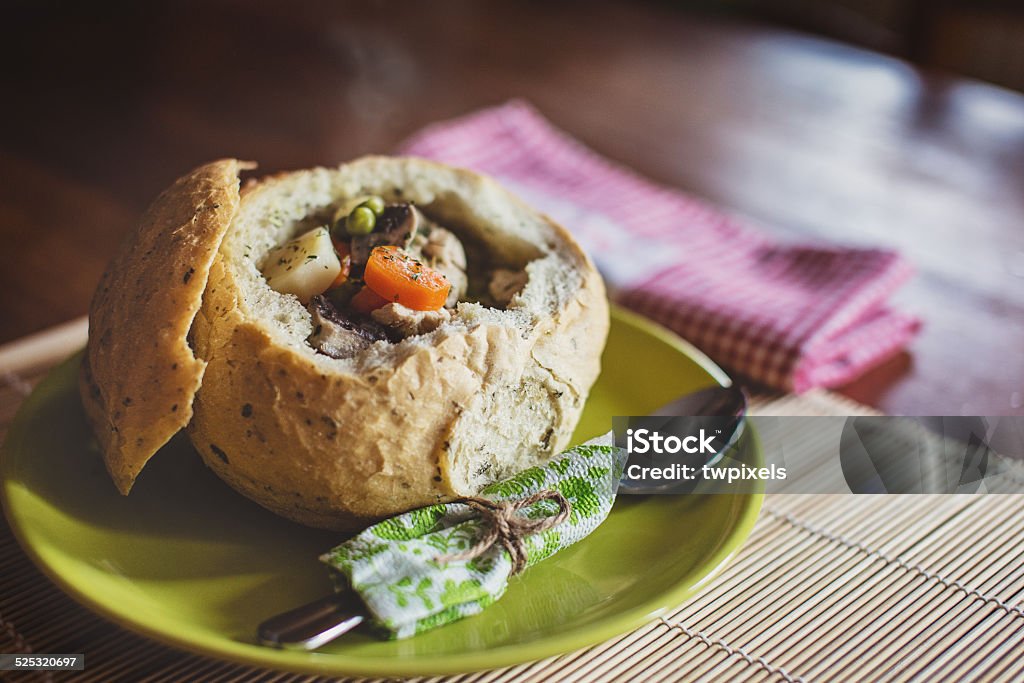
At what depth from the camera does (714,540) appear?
1.41 metres

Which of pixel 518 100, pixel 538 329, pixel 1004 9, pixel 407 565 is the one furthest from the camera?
pixel 1004 9

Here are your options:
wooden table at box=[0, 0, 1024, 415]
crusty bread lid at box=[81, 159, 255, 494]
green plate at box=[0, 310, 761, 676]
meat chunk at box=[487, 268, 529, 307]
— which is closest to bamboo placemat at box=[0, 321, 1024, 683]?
green plate at box=[0, 310, 761, 676]

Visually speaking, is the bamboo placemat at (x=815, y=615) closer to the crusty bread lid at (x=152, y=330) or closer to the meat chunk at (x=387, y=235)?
the crusty bread lid at (x=152, y=330)

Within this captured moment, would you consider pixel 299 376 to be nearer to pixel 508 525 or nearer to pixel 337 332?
pixel 337 332

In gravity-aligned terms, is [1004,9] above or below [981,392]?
above

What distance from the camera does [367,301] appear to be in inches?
61.7

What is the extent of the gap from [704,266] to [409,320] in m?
1.21

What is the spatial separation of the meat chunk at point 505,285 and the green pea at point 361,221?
0.80ft

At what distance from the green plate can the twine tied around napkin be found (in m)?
0.08

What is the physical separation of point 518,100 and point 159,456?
2333mm

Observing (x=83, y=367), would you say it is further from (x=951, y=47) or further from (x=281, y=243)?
(x=951, y=47)

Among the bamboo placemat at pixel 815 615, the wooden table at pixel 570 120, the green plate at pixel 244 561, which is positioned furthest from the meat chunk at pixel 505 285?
the wooden table at pixel 570 120

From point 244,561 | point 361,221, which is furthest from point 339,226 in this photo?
point 244,561

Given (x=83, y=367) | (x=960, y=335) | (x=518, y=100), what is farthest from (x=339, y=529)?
(x=518, y=100)
